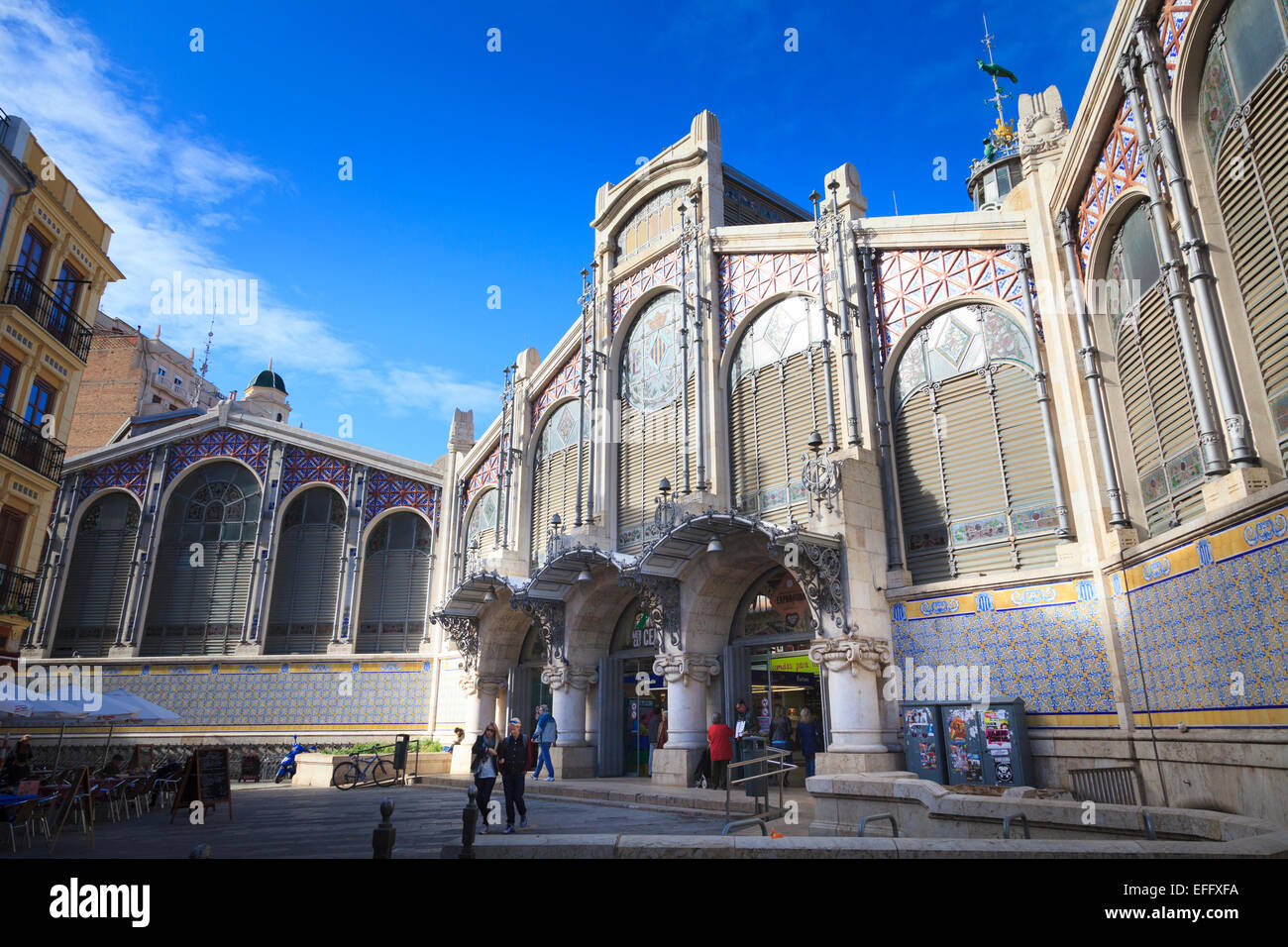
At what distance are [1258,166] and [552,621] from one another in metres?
17.1

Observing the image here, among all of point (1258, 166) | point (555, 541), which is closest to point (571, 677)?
point (555, 541)

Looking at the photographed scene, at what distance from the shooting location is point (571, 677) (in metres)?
21.0

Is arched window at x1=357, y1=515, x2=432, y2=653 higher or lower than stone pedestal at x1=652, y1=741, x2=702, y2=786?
higher

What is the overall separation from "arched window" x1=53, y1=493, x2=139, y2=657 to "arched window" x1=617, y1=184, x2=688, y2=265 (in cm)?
2183

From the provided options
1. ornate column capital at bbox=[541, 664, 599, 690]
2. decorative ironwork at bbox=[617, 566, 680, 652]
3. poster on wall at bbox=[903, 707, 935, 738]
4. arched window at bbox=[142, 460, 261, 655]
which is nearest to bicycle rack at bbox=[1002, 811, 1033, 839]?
poster on wall at bbox=[903, 707, 935, 738]

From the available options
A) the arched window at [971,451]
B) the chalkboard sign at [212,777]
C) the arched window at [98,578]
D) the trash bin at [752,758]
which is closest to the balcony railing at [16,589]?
the chalkboard sign at [212,777]

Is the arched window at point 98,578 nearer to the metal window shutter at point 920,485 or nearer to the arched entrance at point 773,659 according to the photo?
the arched entrance at point 773,659

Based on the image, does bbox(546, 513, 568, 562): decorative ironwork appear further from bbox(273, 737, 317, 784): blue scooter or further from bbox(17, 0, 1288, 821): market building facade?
bbox(273, 737, 317, 784): blue scooter

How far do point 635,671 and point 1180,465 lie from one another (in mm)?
13815

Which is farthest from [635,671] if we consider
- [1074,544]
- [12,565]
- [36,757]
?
[36,757]

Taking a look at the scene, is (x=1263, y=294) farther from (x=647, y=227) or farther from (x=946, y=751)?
(x=647, y=227)

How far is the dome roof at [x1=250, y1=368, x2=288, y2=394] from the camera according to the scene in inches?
2377

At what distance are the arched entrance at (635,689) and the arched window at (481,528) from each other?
7.13m

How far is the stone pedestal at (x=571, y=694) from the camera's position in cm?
2088
